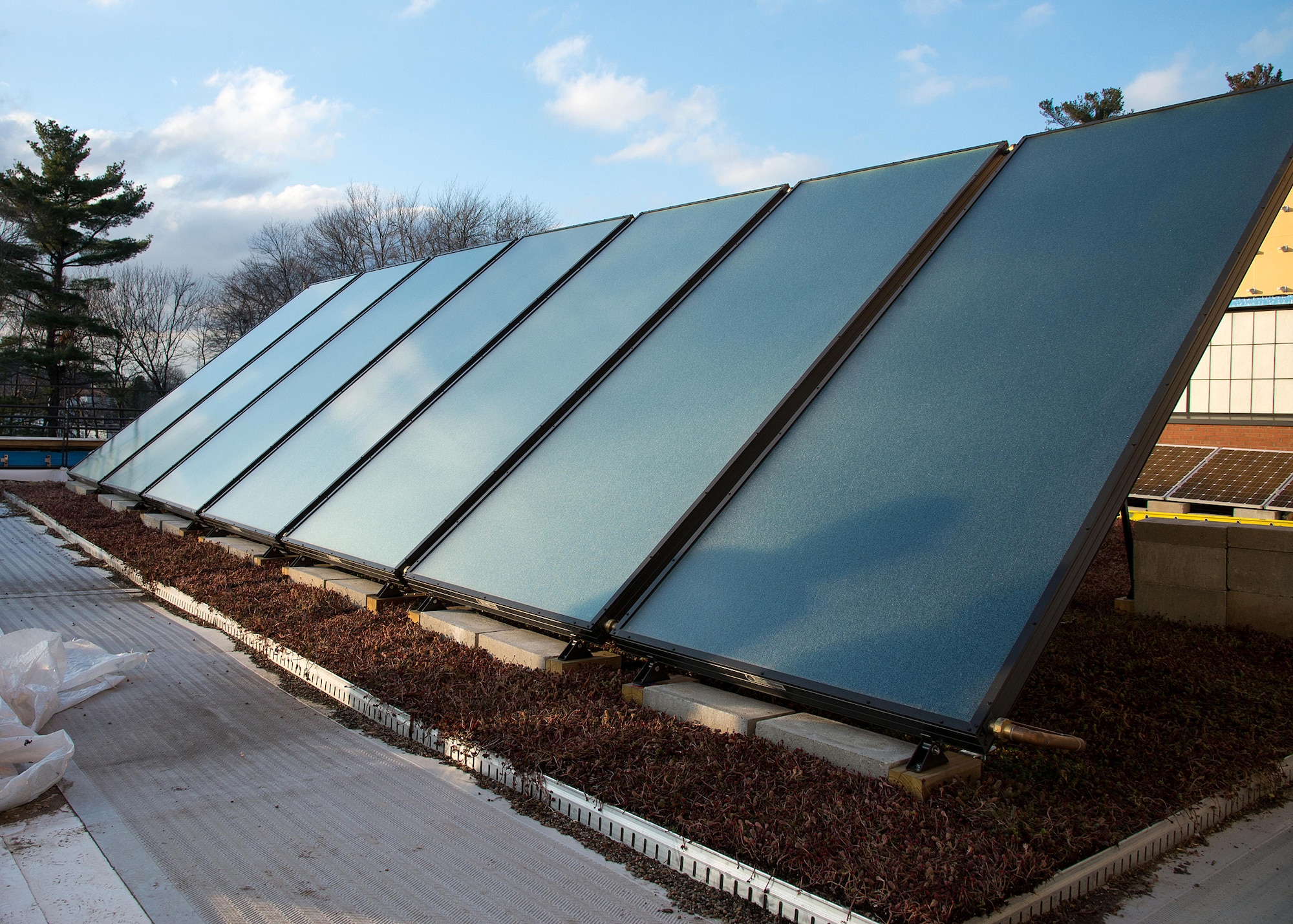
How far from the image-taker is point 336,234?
40.5m

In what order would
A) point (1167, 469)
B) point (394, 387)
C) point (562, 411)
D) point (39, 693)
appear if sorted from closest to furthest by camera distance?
point (39, 693) → point (562, 411) → point (394, 387) → point (1167, 469)

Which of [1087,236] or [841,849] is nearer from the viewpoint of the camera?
[841,849]

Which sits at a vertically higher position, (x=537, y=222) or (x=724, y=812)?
(x=537, y=222)

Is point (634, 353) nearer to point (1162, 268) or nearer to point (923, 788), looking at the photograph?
point (1162, 268)

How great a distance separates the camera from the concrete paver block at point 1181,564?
4.81m

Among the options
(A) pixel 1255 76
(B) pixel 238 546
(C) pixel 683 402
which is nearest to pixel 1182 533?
(C) pixel 683 402

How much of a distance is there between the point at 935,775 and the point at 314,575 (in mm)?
3803

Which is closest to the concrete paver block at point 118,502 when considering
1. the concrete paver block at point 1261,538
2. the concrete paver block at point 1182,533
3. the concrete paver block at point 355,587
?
the concrete paver block at point 355,587

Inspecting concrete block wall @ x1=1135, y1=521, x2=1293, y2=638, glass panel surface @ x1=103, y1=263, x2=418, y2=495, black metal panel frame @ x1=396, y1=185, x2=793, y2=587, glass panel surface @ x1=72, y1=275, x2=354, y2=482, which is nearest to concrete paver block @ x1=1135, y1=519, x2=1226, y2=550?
concrete block wall @ x1=1135, y1=521, x2=1293, y2=638

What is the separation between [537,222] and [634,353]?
36.9 m

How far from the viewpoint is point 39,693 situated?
3.12m

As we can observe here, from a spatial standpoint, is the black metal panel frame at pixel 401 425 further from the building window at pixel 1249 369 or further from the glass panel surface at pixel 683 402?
the building window at pixel 1249 369

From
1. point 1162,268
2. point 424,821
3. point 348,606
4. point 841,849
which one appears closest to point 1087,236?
point 1162,268

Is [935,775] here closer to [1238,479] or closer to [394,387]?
[394,387]
